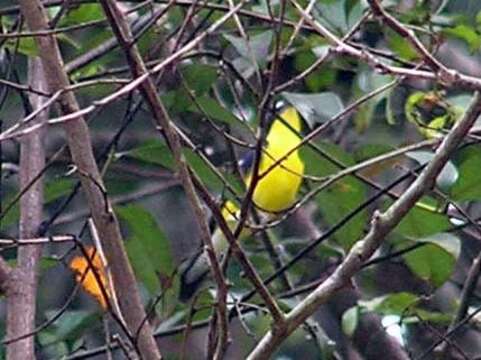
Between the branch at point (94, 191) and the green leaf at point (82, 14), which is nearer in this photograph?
the branch at point (94, 191)

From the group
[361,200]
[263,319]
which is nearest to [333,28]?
[361,200]

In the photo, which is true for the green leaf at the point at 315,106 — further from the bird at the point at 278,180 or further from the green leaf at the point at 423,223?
the green leaf at the point at 423,223

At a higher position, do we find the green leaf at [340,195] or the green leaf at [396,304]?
the green leaf at [340,195]

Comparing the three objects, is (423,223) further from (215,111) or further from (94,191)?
(94,191)

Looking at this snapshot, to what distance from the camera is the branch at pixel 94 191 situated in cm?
120

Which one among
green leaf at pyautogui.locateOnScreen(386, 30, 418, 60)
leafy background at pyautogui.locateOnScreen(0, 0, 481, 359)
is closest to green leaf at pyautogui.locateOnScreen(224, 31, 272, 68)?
leafy background at pyautogui.locateOnScreen(0, 0, 481, 359)

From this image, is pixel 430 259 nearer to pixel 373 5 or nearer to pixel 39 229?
pixel 39 229

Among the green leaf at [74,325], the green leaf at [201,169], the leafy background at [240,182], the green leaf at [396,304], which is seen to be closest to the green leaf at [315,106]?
the leafy background at [240,182]

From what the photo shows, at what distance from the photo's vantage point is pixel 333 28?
1656mm

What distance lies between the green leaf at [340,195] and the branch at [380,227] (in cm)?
46

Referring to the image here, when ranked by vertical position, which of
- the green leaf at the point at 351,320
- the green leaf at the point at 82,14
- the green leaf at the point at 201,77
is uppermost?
Result: the green leaf at the point at 82,14

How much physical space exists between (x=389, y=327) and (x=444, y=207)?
1.04 feet

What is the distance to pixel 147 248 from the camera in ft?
5.32

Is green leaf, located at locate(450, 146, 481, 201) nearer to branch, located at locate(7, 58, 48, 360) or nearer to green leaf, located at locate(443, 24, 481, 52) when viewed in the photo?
green leaf, located at locate(443, 24, 481, 52)
